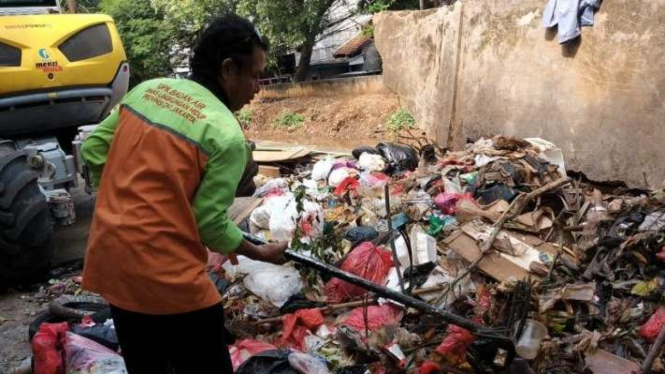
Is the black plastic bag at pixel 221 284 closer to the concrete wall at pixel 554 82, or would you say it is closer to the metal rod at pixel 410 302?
the metal rod at pixel 410 302

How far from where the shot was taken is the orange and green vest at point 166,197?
1595 mm

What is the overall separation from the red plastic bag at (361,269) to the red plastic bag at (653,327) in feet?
5.21

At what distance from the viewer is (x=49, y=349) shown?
2943 mm

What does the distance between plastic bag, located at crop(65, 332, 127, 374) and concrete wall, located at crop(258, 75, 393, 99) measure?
26.8 ft

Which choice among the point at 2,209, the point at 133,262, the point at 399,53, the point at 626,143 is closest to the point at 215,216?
the point at 133,262

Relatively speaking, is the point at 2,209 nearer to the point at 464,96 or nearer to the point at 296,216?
the point at 296,216

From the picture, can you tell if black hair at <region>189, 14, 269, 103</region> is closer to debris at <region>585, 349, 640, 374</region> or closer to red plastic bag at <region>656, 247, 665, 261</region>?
debris at <region>585, 349, 640, 374</region>

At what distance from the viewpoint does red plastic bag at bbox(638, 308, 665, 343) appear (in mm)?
3098

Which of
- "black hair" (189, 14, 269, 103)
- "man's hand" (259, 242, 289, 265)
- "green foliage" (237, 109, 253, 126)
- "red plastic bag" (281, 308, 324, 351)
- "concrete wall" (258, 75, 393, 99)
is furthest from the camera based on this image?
"green foliage" (237, 109, 253, 126)

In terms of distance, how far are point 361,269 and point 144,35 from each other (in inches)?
558

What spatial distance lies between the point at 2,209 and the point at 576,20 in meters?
5.54

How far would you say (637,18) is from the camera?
5258 millimetres

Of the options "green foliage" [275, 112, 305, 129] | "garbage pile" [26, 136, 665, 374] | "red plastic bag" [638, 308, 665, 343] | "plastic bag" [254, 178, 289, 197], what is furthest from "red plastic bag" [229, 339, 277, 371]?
"green foliage" [275, 112, 305, 129]

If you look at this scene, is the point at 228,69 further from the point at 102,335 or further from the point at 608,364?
the point at 608,364
